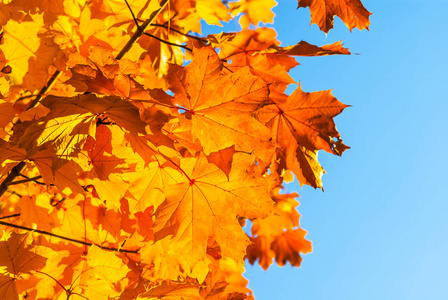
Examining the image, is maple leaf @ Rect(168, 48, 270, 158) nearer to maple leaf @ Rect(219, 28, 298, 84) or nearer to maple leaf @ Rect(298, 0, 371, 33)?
maple leaf @ Rect(219, 28, 298, 84)

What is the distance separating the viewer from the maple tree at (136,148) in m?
1.17

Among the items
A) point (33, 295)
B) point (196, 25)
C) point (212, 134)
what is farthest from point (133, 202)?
point (196, 25)

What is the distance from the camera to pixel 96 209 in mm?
1771

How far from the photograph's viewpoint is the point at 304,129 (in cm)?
165

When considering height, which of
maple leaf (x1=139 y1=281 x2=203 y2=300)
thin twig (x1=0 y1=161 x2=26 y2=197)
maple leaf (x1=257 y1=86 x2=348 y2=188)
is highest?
maple leaf (x1=257 y1=86 x2=348 y2=188)

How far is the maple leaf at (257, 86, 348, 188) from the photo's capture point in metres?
1.58

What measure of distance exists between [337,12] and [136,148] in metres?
1.07

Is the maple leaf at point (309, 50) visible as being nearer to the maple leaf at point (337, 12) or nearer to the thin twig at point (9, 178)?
the maple leaf at point (337, 12)

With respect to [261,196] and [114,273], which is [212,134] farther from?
[114,273]

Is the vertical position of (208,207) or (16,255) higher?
(208,207)

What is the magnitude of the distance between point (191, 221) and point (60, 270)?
747mm

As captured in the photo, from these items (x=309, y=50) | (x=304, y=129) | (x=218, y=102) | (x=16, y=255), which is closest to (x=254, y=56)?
(x=309, y=50)

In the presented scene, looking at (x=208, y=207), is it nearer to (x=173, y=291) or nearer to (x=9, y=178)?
(x=173, y=291)

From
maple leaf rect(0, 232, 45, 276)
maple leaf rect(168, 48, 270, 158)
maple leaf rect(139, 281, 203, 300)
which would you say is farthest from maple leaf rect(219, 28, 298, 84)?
maple leaf rect(0, 232, 45, 276)
